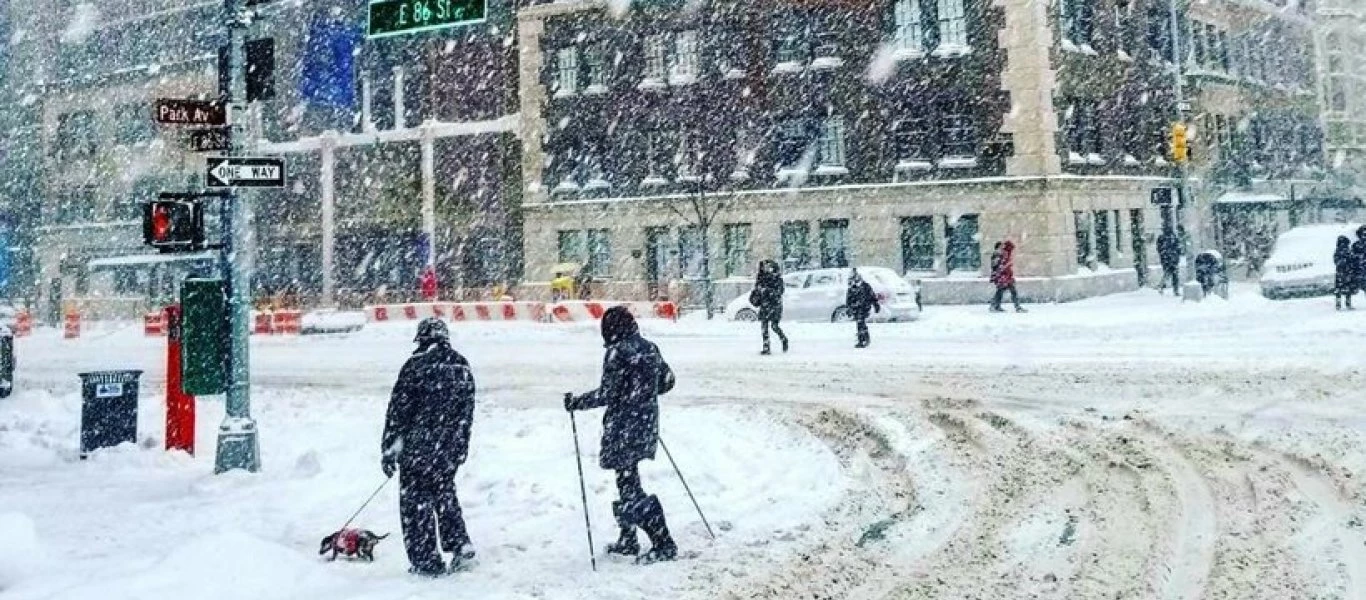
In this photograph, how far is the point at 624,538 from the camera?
6.68 metres

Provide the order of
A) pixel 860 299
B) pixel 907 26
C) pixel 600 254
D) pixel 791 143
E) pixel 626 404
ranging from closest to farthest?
pixel 626 404 < pixel 860 299 < pixel 907 26 < pixel 791 143 < pixel 600 254

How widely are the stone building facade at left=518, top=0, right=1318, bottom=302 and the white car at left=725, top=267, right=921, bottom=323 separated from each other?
7040 millimetres

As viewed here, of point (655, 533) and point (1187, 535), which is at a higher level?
point (655, 533)

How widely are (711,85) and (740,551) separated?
2973 centimetres

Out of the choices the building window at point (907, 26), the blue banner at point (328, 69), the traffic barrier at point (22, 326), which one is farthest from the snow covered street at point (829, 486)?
the traffic barrier at point (22, 326)

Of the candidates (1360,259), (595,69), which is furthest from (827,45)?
(1360,259)

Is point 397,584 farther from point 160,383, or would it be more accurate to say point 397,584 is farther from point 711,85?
point 711,85

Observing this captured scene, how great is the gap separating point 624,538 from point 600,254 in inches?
1224

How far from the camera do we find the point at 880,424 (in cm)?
1119

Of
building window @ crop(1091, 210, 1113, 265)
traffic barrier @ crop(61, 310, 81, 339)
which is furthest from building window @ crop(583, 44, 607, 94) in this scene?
traffic barrier @ crop(61, 310, 81, 339)

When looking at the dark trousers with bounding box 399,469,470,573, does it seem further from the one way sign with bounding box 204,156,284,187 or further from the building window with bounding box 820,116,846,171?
the building window with bounding box 820,116,846,171

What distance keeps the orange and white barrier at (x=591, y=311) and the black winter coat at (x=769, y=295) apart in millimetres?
9087

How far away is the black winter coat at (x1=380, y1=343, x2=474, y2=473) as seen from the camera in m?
6.27

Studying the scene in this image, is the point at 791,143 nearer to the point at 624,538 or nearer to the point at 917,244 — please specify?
the point at 917,244
